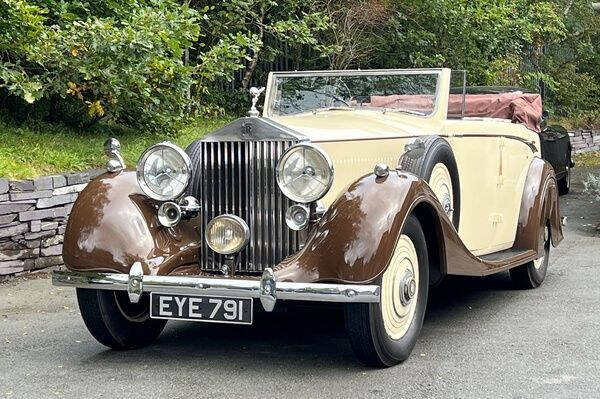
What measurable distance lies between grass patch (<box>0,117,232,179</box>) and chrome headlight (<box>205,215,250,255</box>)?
3008 millimetres

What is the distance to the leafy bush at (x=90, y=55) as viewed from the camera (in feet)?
26.2

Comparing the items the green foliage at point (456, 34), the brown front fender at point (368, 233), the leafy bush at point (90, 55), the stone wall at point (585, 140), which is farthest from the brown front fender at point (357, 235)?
the stone wall at point (585, 140)

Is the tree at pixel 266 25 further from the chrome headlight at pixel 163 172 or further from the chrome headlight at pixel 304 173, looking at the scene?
the chrome headlight at pixel 304 173

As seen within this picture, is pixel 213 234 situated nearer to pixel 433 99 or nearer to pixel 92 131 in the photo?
pixel 433 99

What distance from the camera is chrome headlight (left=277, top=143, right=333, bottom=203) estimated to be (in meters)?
4.39

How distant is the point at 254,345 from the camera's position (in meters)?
4.94

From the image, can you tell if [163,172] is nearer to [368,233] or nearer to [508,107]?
[368,233]

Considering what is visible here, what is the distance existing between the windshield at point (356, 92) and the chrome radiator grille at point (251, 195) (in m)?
1.52

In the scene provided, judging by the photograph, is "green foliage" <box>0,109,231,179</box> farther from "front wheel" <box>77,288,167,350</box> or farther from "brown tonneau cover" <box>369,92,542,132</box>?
"brown tonneau cover" <box>369,92,542,132</box>

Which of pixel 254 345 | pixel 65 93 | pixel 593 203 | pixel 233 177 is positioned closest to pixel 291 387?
pixel 254 345

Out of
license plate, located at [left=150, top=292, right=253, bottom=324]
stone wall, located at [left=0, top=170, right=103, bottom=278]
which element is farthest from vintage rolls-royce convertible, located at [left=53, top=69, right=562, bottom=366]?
stone wall, located at [left=0, top=170, right=103, bottom=278]

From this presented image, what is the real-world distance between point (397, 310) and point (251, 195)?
101cm

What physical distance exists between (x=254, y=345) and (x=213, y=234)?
0.75 meters

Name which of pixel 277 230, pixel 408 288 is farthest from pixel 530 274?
pixel 277 230
